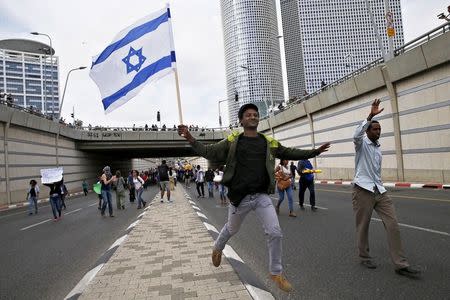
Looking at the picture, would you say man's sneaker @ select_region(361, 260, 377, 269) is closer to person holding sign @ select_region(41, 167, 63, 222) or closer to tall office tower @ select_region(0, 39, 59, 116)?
person holding sign @ select_region(41, 167, 63, 222)

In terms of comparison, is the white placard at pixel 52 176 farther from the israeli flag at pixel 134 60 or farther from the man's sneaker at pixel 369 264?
the man's sneaker at pixel 369 264

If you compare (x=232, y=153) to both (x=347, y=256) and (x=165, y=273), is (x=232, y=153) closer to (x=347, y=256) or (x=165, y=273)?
(x=165, y=273)

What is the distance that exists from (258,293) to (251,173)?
4.01ft

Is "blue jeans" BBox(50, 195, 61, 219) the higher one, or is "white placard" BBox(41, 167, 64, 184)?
"white placard" BBox(41, 167, 64, 184)

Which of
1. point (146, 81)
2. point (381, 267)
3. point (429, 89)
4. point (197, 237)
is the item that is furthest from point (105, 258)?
point (429, 89)

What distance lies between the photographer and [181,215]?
11.2 metres

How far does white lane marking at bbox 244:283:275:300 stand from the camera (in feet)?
12.3

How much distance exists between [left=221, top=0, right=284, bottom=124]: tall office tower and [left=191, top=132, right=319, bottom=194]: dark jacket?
4830cm

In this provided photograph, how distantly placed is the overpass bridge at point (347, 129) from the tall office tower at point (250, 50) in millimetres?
13840

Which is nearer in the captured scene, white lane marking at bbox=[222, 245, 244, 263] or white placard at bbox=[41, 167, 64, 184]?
white lane marking at bbox=[222, 245, 244, 263]

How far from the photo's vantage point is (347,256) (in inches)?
211

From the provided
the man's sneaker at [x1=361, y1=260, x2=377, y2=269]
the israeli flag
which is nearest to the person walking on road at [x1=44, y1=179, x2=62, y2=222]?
the israeli flag

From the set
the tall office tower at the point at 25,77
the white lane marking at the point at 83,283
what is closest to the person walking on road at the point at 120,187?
the white lane marking at the point at 83,283

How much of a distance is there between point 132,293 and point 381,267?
2979 mm
